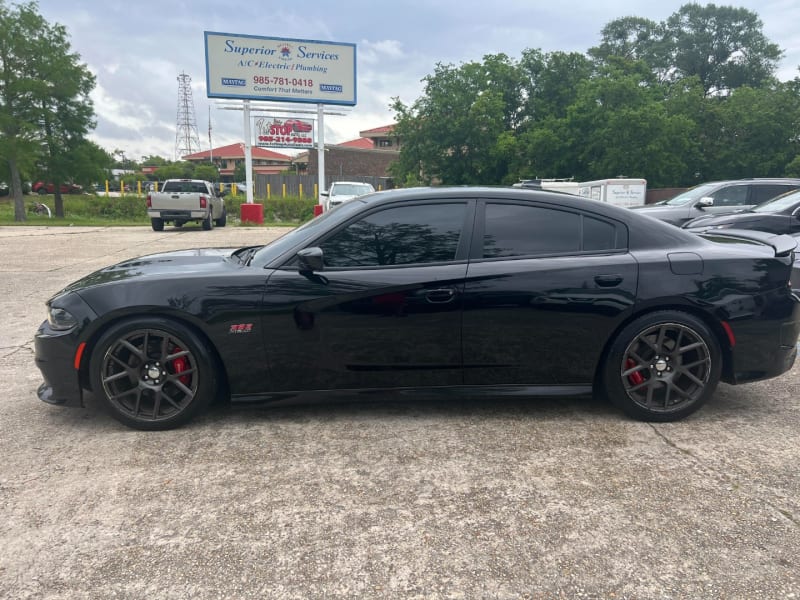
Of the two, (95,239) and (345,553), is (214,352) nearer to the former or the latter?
(345,553)

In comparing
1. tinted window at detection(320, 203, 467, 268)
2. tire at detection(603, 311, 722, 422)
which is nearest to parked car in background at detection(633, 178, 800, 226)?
tire at detection(603, 311, 722, 422)

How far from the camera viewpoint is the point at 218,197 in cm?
2156

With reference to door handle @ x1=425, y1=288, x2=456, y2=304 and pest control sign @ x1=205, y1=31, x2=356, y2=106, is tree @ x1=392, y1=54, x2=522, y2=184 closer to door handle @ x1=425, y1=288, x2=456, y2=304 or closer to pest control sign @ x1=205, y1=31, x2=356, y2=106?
pest control sign @ x1=205, y1=31, x2=356, y2=106

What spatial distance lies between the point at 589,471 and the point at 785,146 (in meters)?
34.4

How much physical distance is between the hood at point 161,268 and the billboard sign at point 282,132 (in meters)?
22.2

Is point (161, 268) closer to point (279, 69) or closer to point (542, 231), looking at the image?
point (542, 231)

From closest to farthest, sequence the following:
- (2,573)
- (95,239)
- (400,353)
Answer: (2,573), (400,353), (95,239)

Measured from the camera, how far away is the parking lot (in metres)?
2.12

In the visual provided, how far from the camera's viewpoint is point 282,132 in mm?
24922

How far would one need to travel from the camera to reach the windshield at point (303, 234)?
3504 millimetres

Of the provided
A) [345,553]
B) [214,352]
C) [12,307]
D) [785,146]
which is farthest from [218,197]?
[785,146]

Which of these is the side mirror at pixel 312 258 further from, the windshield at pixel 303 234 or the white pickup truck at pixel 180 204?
the white pickup truck at pixel 180 204

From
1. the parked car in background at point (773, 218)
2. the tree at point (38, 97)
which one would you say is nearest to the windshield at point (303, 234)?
the parked car in background at point (773, 218)

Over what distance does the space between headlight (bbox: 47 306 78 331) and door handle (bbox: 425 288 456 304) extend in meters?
2.06
